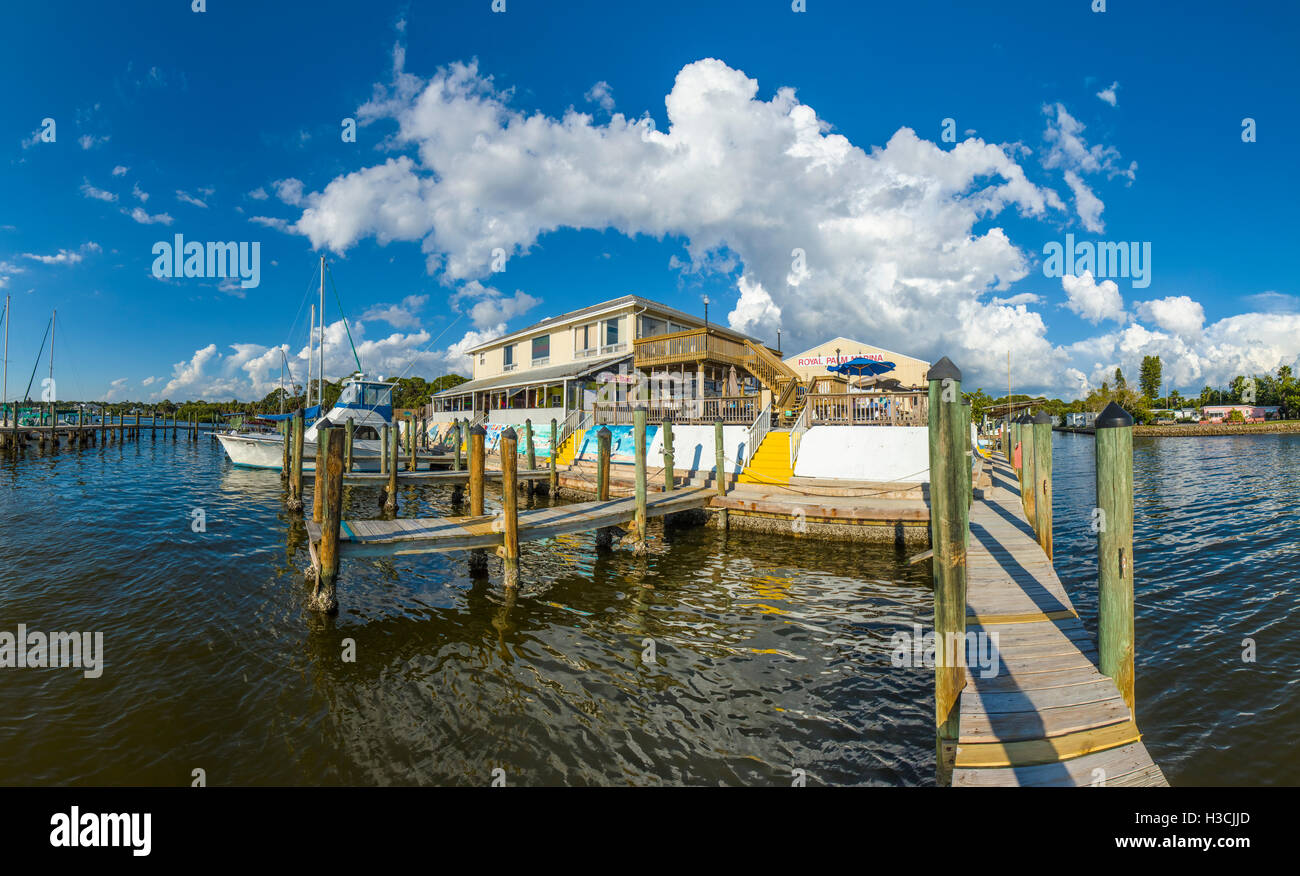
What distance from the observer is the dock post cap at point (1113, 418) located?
4617 millimetres

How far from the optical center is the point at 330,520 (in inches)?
331

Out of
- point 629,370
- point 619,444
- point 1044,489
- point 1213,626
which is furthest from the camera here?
point 629,370

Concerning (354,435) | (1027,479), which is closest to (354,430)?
(354,435)

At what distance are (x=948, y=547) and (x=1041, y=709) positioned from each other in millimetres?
1478

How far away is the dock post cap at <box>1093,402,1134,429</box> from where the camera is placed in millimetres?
4617

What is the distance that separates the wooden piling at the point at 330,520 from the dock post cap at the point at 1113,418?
952 cm

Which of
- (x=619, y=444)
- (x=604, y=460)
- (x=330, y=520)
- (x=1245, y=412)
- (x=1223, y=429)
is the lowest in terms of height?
(x=330, y=520)

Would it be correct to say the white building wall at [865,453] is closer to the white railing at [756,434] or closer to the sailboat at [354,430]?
the white railing at [756,434]

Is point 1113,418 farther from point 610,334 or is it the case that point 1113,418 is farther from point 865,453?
point 610,334

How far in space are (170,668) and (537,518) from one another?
6.31 meters

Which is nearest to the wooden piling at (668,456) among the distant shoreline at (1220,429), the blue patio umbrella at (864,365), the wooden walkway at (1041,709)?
the wooden walkway at (1041,709)

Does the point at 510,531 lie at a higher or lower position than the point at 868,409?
lower

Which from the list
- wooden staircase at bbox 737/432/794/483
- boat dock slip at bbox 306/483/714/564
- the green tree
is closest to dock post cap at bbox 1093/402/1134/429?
boat dock slip at bbox 306/483/714/564
